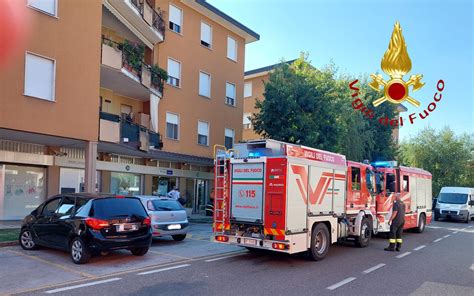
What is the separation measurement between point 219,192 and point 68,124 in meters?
7.21

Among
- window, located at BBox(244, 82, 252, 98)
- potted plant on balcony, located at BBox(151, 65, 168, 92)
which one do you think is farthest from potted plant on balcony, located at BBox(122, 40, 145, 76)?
window, located at BBox(244, 82, 252, 98)

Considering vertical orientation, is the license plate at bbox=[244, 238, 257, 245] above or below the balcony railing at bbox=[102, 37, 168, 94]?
below

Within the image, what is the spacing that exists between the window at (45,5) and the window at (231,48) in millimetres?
15932

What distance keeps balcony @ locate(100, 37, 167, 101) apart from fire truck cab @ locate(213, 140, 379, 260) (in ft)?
29.0

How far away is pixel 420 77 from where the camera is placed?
16.2 m

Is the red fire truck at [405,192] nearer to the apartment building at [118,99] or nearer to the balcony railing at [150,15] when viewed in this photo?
the apartment building at [118,99]

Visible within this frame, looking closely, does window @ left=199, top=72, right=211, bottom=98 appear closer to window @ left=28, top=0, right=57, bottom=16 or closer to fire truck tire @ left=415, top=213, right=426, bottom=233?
window @ left=28, top=0, right=57, bottom=16

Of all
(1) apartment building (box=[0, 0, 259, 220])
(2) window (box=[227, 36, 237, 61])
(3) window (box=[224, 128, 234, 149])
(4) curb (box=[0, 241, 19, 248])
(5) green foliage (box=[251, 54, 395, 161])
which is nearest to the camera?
(4) curb (box=[0, 241, 19, 248])

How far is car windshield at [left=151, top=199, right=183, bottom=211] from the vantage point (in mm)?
13023

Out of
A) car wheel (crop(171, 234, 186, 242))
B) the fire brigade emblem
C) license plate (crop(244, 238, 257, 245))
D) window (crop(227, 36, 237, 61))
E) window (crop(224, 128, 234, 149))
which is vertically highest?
window (crop(227, 36, 237, 61))

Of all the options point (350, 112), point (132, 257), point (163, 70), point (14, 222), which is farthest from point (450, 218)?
point (14, 222)

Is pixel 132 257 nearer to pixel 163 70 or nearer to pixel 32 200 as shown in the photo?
pixel 32 200

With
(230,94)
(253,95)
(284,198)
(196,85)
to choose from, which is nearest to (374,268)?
(284,198)

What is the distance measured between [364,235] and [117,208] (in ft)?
25.3
